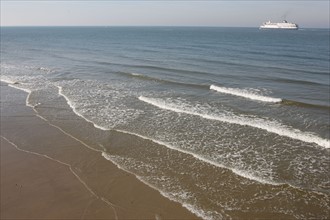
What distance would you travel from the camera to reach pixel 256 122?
16656 millimetres

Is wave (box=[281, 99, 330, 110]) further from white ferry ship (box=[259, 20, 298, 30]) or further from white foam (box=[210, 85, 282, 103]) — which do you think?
white ferry ship (box=[259, 20, 298, 30])

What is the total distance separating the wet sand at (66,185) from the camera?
9031mm

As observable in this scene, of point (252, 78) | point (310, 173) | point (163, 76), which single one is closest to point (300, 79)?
point (252, 78)

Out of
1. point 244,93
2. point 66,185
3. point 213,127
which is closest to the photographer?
point 66,185

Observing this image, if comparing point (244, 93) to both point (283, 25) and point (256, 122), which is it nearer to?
point (256, 122)

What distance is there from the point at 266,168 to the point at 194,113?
7.01m

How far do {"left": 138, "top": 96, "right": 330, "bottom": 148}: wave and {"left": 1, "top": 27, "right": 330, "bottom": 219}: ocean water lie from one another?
0.16 ft

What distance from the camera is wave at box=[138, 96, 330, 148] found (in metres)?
14.5

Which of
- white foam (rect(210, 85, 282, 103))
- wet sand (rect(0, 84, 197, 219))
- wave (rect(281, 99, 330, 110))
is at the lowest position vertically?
wet sand (rect(0, 84, 197, 219))

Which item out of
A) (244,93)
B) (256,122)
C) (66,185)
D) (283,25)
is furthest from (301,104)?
(283,25)

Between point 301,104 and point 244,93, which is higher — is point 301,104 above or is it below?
below

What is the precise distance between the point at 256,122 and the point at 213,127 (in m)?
2.45

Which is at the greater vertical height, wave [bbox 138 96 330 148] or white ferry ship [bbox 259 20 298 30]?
white ferry ship [bbox 259 20 298 30]

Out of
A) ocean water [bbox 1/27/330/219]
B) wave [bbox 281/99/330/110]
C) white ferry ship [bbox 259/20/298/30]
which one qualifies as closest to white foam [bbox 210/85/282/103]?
ocean water [bbox 1/27/330/219]
